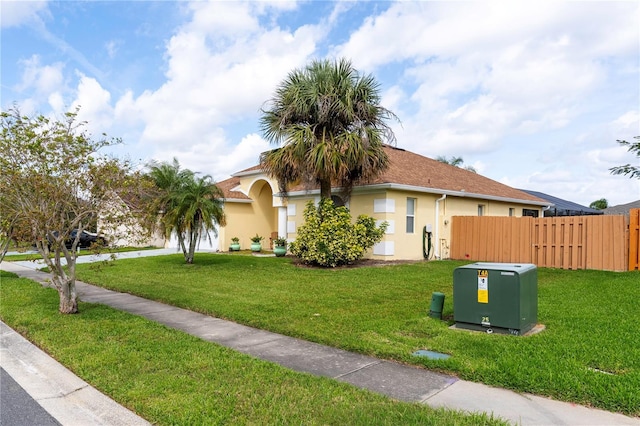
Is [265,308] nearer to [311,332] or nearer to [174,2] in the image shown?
[311,332]

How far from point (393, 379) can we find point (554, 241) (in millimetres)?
13307

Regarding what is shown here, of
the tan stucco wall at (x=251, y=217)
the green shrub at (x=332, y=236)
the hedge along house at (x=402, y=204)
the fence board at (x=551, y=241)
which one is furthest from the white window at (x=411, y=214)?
the tan stucco wall at (x=251, y=217)

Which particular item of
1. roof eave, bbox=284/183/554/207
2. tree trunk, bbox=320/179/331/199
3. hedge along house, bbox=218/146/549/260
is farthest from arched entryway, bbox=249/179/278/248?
tree trunk, bbox=320/179/331/199

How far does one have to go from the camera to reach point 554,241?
50.1ft

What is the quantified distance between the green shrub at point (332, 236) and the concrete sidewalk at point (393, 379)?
7.60m

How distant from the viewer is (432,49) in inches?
476

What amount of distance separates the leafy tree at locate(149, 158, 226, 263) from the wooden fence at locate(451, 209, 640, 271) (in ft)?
33.8

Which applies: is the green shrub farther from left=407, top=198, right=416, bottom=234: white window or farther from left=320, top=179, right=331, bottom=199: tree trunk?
left=407, top=198, right=416, bottom=234: white window

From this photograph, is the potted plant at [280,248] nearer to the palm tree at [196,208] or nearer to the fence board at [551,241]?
the palm tree at [196,208]

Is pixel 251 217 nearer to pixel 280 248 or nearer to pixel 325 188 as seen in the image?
pixel 280 248

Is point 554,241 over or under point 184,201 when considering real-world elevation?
under

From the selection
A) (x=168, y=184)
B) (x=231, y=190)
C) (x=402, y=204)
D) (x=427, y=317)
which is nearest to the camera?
(x=427, y=317)

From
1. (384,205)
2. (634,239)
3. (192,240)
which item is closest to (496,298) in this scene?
(384,205)

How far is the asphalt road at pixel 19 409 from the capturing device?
3.72m
